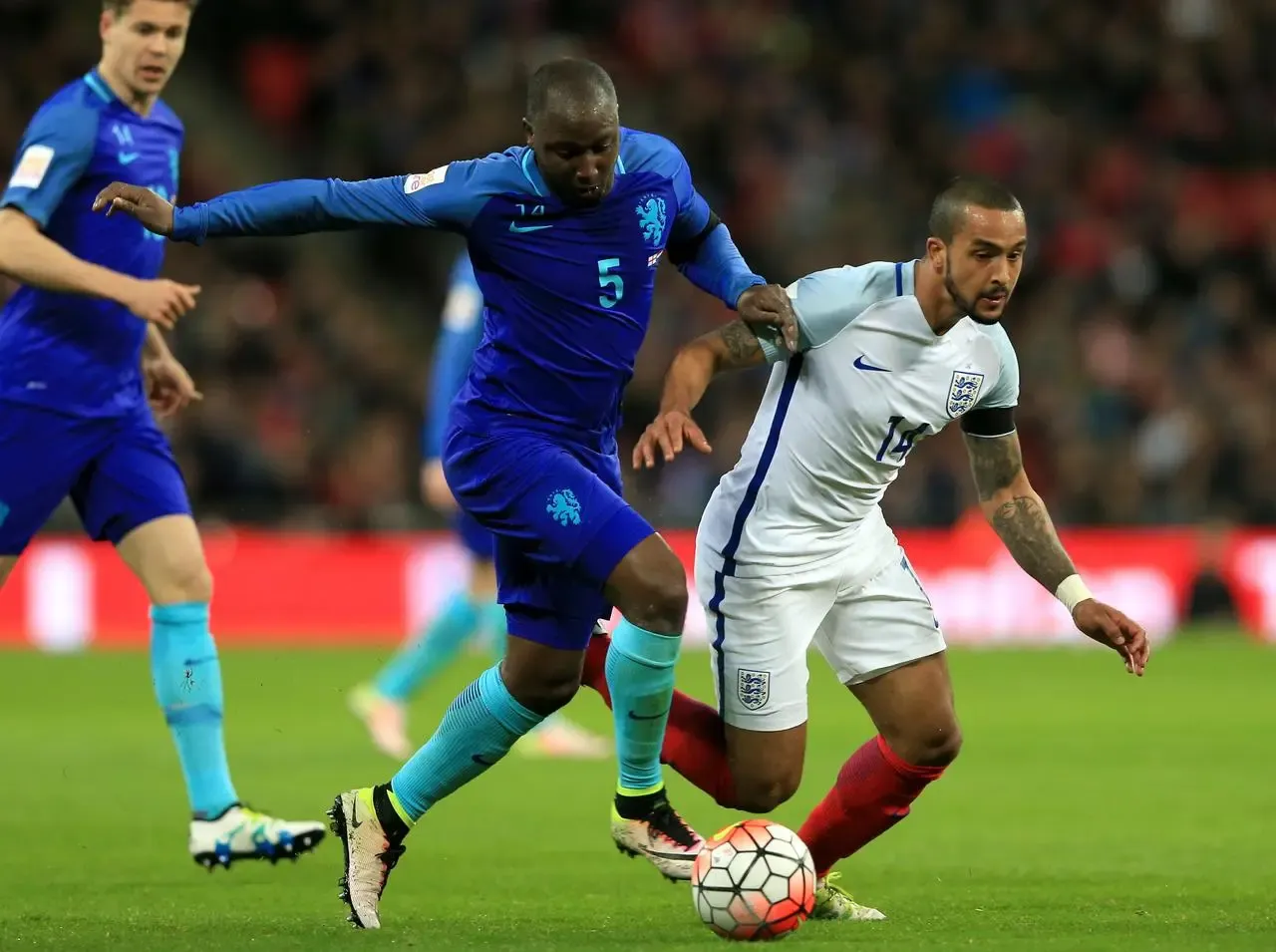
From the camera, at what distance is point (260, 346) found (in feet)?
54.1

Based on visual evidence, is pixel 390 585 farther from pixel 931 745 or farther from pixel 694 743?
pixel 931 745

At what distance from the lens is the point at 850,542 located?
5.80 meters

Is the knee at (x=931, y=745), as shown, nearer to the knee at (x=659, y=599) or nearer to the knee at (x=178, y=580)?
the knee at (x=659, y=599)

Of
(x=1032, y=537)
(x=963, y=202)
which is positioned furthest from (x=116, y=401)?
(x=1032, y=537)

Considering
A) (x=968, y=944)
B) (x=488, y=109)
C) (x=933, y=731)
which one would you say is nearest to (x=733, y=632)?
(x=933, y=731)

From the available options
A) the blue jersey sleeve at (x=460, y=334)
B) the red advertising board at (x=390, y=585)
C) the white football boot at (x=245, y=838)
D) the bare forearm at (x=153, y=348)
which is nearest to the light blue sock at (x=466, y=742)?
the white football boot at (x=245, y=838)

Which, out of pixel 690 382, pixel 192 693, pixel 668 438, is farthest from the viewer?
pixel 192 693

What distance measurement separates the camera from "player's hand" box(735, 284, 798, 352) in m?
5.34

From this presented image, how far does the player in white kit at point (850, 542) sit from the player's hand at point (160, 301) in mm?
1371

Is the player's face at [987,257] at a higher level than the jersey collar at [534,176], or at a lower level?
lower

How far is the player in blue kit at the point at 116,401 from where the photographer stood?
6117 millimetres

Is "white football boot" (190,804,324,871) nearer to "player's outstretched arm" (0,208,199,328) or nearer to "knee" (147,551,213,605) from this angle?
"knee" (147,551,213,605)

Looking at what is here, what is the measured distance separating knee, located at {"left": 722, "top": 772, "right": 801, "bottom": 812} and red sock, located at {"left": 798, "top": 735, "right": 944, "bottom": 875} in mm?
106

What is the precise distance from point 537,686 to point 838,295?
134 centimetres
